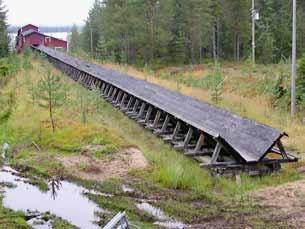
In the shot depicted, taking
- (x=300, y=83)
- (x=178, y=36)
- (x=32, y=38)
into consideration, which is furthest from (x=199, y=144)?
(x=32, y=38)

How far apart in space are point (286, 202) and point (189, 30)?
131 feet

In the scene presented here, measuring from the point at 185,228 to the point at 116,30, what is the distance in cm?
3841

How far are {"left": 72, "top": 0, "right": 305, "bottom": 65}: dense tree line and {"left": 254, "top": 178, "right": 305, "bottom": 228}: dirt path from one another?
112ft

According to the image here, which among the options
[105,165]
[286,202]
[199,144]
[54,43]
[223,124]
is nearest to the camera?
[286,202]

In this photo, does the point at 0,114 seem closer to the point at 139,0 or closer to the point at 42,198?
the point at 42,198

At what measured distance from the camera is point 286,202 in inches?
305

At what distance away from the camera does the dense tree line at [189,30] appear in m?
44.1

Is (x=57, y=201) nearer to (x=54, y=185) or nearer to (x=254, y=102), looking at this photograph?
(x=54, y=185)

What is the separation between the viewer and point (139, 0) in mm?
43625

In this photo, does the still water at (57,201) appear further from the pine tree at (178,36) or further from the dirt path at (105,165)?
the pine tree at (178,36)

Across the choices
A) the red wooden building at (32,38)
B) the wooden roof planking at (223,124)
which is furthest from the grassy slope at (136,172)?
the red wooden building at (32,38)

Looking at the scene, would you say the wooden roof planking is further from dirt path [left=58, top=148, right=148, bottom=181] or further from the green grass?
the green grass

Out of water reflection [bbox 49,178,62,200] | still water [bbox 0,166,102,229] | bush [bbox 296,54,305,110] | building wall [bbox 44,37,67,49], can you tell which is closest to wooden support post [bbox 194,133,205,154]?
still water [bbox 0,166,102,229]

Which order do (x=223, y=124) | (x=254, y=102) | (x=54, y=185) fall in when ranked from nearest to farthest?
(x=54, y=185) → (x=223, y=124) → (x=254, y=102)
